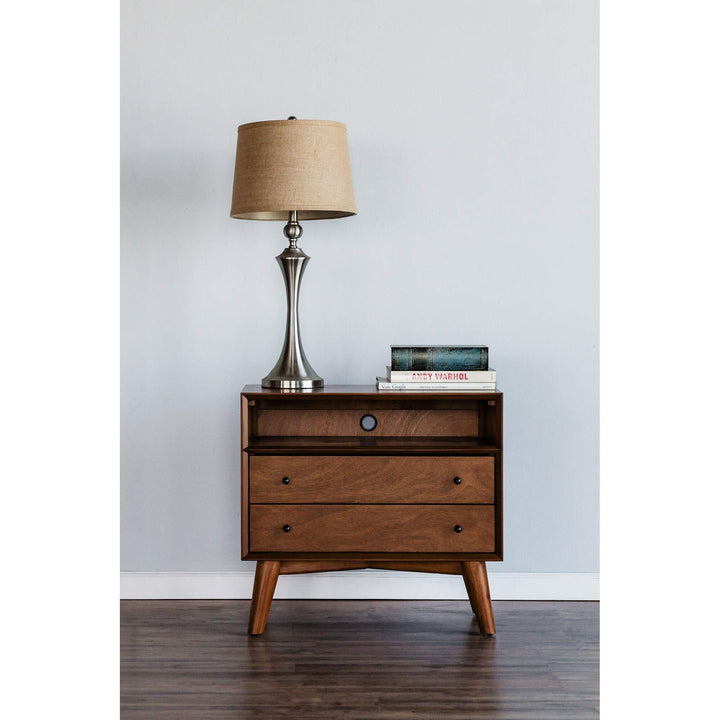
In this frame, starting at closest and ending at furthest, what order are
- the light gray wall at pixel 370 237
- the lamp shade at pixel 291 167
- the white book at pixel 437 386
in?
the lamp shade at pixel 291 167
the white book at pixel 437 386
the light gray wall at pixel 370 237

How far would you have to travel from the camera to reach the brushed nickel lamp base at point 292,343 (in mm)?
2113

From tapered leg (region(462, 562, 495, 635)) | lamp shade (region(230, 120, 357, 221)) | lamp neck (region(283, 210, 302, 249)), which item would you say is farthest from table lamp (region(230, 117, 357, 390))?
tapered leg (region(462, 562, 495, 635))

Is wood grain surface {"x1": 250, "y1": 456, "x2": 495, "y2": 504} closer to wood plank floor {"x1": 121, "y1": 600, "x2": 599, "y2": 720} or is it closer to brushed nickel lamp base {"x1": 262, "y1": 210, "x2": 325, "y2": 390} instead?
brushed nickel lamp base {"x1": 262, "y1": 210, "x2": 325, "y2": 390}

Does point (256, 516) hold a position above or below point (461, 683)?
above

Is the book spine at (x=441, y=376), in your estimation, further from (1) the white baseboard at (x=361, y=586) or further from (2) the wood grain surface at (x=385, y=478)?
(1) the white baseboard at (x=361, y=586)

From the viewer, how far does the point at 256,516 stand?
2041 mm

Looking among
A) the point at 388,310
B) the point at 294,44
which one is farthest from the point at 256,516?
the point at 294,44

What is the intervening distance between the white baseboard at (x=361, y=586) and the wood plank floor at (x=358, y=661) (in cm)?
4

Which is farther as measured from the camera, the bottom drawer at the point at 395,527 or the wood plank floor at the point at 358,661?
the bottom drawer at the point at 395,527

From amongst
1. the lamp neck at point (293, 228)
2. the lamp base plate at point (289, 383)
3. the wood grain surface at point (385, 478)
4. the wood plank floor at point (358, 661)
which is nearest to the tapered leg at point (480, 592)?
the wood plank floor at point (358, 661)

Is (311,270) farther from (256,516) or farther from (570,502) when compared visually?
(570,502)

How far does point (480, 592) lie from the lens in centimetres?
208

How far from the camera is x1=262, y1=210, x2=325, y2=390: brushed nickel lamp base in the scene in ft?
6.93
